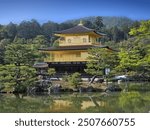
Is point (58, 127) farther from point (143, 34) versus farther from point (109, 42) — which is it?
point (109, 42)

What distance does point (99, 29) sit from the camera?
292cm

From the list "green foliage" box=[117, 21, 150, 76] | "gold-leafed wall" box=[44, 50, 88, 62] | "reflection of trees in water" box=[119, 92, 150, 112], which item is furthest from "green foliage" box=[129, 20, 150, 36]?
"gold-leafed wall" box=[44, 50, 88, 62]

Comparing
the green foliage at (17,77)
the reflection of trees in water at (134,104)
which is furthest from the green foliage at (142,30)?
the green foliage at (17,77)

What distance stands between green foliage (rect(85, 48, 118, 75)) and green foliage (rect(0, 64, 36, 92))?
0.75 m

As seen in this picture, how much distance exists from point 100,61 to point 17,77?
1195mm

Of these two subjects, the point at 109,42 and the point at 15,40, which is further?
the point at 109,42

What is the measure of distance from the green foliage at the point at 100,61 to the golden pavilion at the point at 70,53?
86mm

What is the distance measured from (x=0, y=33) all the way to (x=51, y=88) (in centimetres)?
150

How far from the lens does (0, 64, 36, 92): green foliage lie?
4512 millimetres

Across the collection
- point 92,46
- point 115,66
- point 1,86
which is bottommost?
point 1,86

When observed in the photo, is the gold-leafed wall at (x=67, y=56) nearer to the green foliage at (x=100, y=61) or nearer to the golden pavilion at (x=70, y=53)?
the golden pavilion at (x=70, y=53)

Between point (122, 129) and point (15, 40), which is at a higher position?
point (15, 40)

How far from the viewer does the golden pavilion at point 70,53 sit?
3.78 meters

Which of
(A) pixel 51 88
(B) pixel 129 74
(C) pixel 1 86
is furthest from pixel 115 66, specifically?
(C) pixel 1 86
